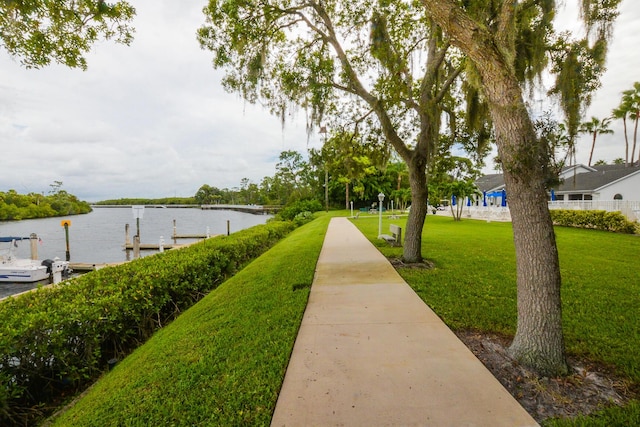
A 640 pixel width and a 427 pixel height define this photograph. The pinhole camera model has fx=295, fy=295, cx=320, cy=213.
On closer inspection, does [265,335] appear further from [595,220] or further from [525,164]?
[595,220]

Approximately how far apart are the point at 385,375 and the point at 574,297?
419cm

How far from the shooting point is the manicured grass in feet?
7.59

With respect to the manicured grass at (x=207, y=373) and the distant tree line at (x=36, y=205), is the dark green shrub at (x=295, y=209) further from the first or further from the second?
the distant tree line at (x=36, y=205)

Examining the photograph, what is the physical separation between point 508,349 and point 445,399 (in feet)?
4.03

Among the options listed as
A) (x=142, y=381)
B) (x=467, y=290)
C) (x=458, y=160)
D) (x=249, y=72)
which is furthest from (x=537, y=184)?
(x=458, y=160)

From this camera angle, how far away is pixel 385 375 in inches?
107

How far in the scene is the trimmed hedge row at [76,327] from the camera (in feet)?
9.36

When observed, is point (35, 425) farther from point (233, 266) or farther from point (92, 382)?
point (233, 266)

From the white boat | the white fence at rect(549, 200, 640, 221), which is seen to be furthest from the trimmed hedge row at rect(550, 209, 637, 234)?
the white boat

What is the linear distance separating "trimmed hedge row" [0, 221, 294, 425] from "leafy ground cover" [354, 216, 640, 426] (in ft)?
14.4

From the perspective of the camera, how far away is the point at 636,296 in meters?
4.88

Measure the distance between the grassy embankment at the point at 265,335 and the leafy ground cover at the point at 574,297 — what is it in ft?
0.05

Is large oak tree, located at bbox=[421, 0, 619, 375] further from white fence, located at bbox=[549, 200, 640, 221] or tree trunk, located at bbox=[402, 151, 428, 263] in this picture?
white fence, located at bbox=[549, 200, 640, 221]

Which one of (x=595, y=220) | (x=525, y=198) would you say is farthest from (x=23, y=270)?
(x=595, y=220)
